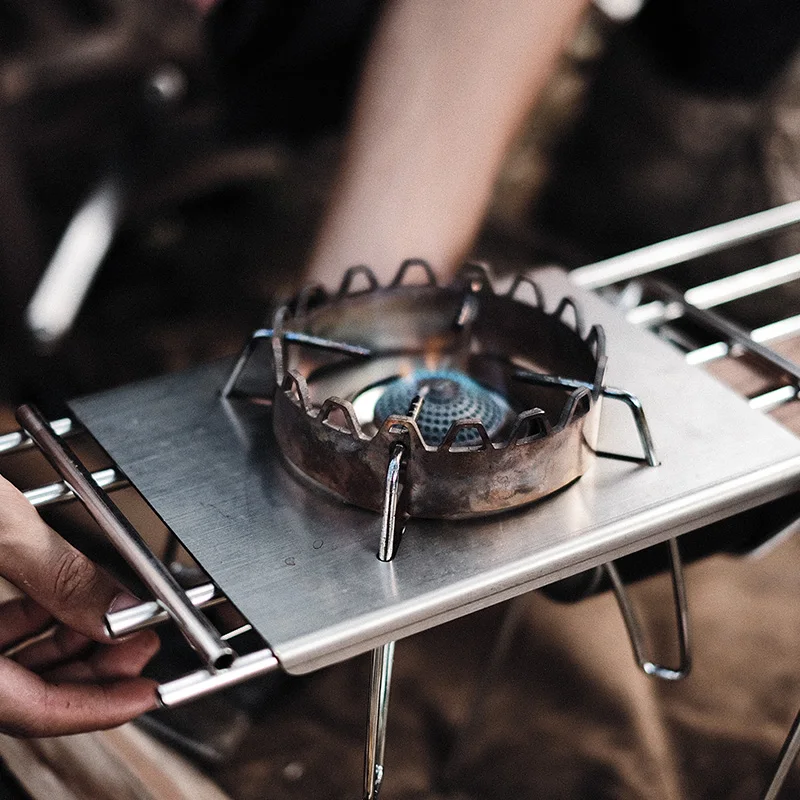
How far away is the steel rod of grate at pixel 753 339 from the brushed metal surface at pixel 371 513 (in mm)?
69

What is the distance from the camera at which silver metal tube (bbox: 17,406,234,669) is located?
0.62m

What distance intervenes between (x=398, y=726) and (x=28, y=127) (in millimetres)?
1651

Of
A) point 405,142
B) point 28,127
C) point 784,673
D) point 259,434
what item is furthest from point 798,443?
point 28,127

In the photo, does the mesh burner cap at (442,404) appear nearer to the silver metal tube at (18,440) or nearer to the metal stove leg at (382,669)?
the metal stove leg at (382,669)

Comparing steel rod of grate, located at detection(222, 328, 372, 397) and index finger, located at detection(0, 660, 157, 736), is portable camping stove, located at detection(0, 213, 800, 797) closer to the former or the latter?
steel rod of grate, located at detection(222, 328, 372, 397)

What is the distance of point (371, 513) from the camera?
0.76 m

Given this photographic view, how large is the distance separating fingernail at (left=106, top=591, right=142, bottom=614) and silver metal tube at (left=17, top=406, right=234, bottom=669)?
4 centimetres

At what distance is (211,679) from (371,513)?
0.20 metres

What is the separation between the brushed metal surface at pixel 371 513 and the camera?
0.67m

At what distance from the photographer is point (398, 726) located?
1.42 metres

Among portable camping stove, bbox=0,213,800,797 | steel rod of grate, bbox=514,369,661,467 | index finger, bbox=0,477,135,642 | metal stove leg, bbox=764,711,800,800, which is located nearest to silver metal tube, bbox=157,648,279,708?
portable camping stove, bbox=0,213,800,797

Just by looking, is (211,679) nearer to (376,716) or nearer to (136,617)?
(136,617)

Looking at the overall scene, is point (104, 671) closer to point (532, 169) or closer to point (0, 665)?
point (0, 665)

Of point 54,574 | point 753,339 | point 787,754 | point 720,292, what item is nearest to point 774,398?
point 753,339
